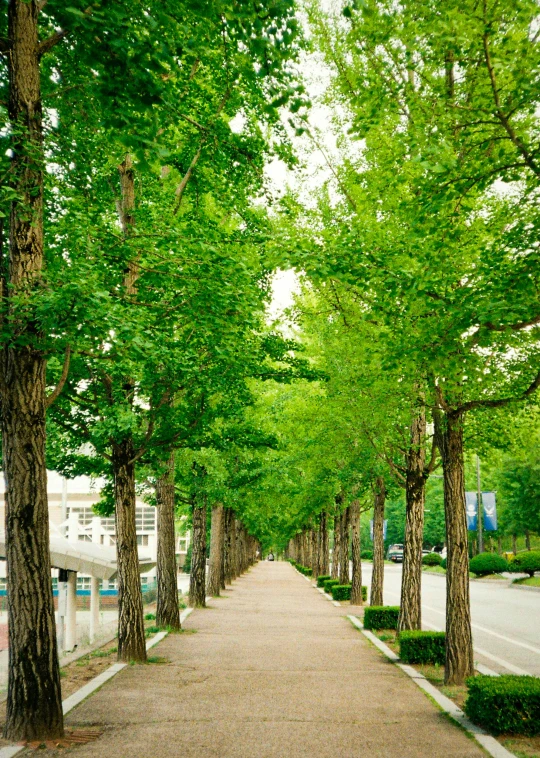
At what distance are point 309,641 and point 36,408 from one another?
1060 cm

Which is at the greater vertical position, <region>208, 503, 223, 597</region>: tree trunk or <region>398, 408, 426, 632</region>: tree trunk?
<region>398, 408, 426, 632</region>: tree trunk

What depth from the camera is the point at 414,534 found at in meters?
14.0

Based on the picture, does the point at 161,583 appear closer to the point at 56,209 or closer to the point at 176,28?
the point at 56,209

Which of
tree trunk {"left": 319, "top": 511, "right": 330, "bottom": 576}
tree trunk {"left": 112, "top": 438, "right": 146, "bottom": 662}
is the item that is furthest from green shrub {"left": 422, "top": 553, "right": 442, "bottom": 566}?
tree trunk {"left": 112, "top": 438, "right": 146, "bottom": 662}

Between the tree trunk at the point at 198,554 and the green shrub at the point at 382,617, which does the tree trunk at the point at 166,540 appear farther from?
the tree trunk at the point at 198,554

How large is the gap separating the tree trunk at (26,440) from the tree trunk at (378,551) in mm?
13745

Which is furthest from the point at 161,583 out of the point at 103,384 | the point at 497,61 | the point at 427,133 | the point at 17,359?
the point at 497,61

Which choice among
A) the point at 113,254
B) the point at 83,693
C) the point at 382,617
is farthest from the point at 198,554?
the point at 113,254

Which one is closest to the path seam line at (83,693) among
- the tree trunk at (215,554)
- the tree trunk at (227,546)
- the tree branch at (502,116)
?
the tree branch at (502,116)

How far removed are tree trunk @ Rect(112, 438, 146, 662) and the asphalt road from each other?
621 cm

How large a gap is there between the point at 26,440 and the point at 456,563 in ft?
21.2

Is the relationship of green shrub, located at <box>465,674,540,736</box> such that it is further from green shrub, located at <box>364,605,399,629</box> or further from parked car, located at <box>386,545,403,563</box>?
parked car, located at <box>386,545,403,563</box>

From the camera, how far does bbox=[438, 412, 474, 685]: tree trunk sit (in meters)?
10.2

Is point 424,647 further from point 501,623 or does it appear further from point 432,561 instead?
point 432,561
